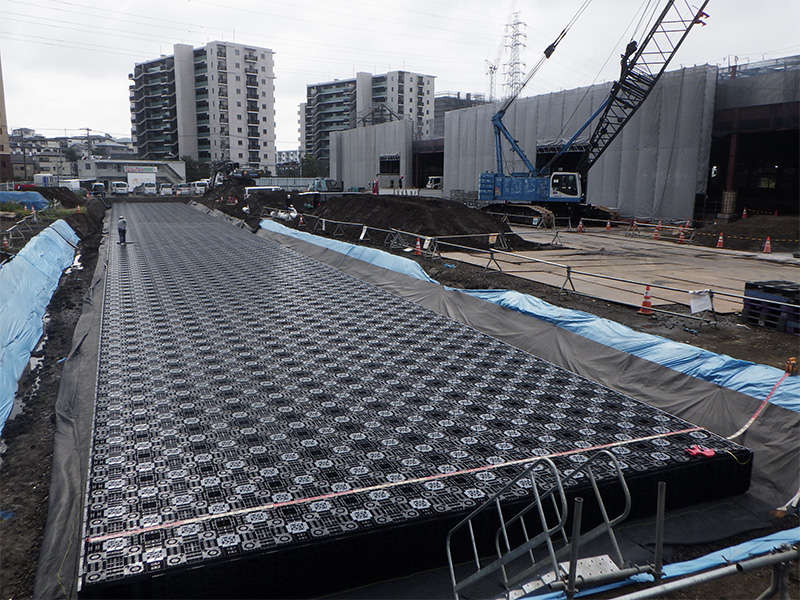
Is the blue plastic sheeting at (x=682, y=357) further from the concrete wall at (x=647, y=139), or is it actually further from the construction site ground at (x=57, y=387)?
the concrete wall at (x=647, y=139)

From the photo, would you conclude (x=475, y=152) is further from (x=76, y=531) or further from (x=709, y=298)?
(x=76, y=531)

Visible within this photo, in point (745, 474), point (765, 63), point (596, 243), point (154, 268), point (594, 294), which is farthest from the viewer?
point (765, 63)

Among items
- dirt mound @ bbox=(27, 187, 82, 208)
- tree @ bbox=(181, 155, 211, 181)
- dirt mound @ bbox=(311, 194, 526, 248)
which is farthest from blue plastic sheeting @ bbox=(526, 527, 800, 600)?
tree @ bbox=(181, 155, 211, 181)

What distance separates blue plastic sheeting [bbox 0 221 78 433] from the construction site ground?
226 millimetres

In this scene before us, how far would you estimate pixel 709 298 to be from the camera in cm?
Result: 1009

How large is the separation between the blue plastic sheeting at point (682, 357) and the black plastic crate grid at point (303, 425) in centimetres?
89

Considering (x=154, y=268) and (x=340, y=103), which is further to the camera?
(x=340, y=103)

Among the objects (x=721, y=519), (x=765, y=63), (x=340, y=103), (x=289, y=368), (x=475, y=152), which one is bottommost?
(x=721, y=519)

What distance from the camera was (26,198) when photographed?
33.9 meters

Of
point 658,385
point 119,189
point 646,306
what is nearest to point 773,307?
point 646,306

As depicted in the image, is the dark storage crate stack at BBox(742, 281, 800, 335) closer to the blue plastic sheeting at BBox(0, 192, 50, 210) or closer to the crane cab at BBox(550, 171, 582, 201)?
the crane cab at BBox(550, 171, 582, 201)

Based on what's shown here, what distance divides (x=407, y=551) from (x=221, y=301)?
26.6 ft

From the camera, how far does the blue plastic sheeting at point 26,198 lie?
3306cm

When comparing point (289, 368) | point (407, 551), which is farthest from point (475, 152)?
point (407, 551)
